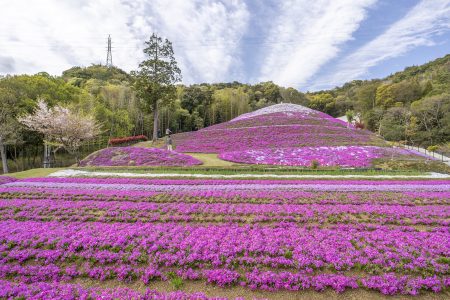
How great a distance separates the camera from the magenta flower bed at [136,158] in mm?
22869

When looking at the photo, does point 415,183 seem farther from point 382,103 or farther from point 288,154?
point 382,103

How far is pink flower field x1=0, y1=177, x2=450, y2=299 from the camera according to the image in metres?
5.52

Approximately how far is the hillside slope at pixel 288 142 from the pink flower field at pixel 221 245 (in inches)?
482

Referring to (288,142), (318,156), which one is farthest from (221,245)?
(288,142)

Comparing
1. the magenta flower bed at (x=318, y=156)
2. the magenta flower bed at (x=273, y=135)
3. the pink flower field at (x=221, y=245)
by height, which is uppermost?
the magenta flower bed at (x=273, y=135)

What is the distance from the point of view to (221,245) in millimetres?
7078

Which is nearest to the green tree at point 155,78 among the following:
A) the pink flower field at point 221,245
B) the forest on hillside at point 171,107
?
the forest on hillside at point 171,107

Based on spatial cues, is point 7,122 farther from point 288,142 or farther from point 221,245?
point 288,142

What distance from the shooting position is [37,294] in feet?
16.9

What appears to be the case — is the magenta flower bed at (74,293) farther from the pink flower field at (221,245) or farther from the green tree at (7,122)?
the green tree at (7,122)

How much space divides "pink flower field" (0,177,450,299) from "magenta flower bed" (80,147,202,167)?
1021 cm

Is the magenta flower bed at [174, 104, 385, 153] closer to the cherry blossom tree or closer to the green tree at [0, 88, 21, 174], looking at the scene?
the cherry blossom tree

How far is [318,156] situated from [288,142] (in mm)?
7257

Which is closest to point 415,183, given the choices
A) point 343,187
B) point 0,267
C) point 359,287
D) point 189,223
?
point 343,187
